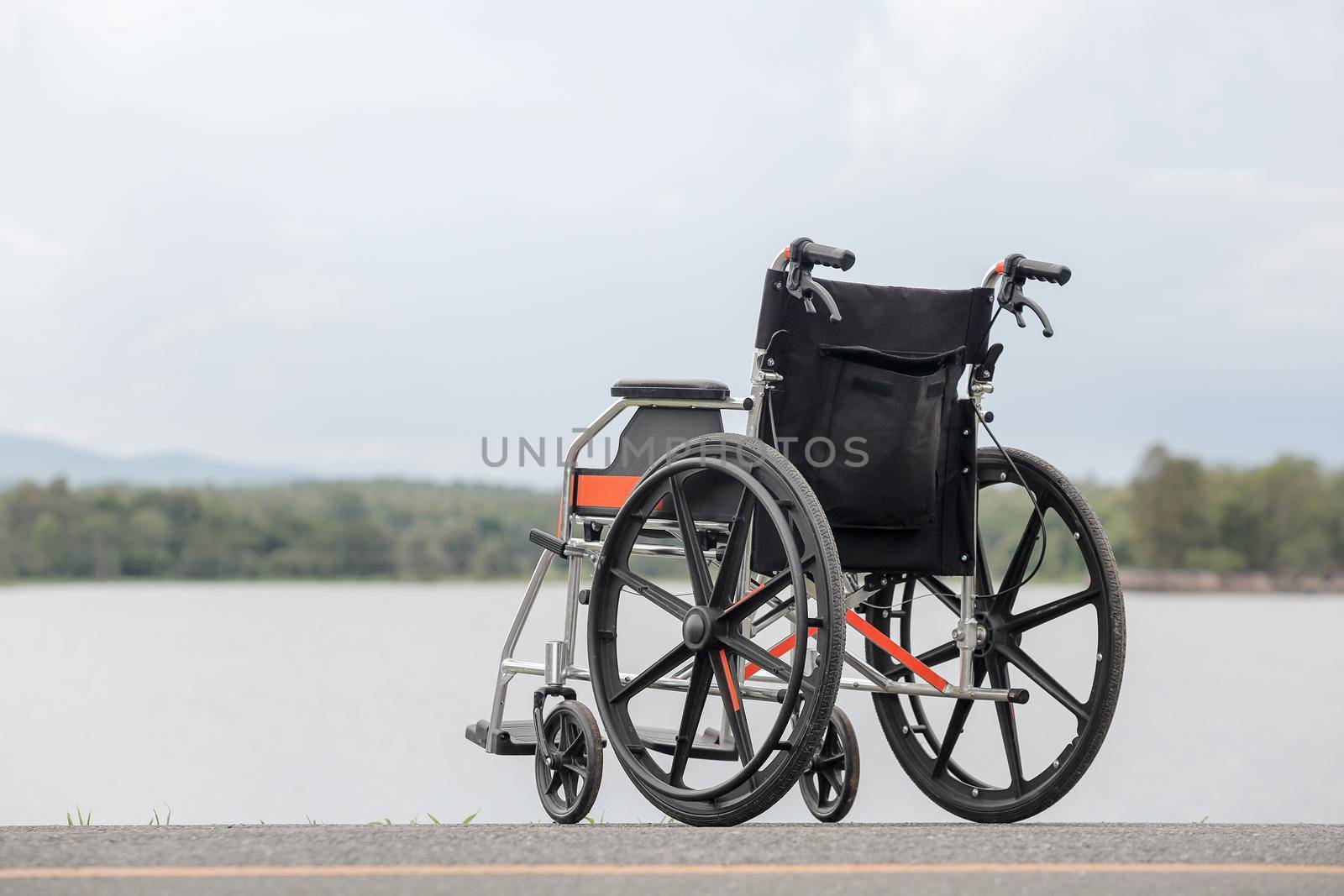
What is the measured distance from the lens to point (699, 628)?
5.57 m

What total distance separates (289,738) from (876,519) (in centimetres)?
2751

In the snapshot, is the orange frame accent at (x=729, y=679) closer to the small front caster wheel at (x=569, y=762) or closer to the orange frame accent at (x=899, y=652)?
the orange frame accent at (x=899, y=652)

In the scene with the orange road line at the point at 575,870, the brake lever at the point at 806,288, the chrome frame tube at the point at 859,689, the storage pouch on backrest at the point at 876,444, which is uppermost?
the brake lever at the point at 806,288

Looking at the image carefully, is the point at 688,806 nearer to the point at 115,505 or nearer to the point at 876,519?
the point at 876,519

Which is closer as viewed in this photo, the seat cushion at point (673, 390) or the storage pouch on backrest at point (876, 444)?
the storage pouch on backrest at point (876, 444)

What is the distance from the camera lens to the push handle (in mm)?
5598

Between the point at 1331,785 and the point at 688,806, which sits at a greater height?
the point at 688,806

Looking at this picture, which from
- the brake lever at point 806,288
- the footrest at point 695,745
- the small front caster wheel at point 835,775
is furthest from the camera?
the small front caster wheel at point 835,775

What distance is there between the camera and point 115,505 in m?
75.3

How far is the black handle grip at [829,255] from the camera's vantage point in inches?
220

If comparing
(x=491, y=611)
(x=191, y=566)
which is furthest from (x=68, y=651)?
(x=491, y=611)

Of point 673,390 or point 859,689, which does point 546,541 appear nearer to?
point 673,390

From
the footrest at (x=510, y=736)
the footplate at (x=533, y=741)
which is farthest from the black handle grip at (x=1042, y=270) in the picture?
the footrest at (x=510, y=736)

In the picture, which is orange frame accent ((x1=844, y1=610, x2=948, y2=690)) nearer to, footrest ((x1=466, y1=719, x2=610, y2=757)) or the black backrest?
the black backrest
